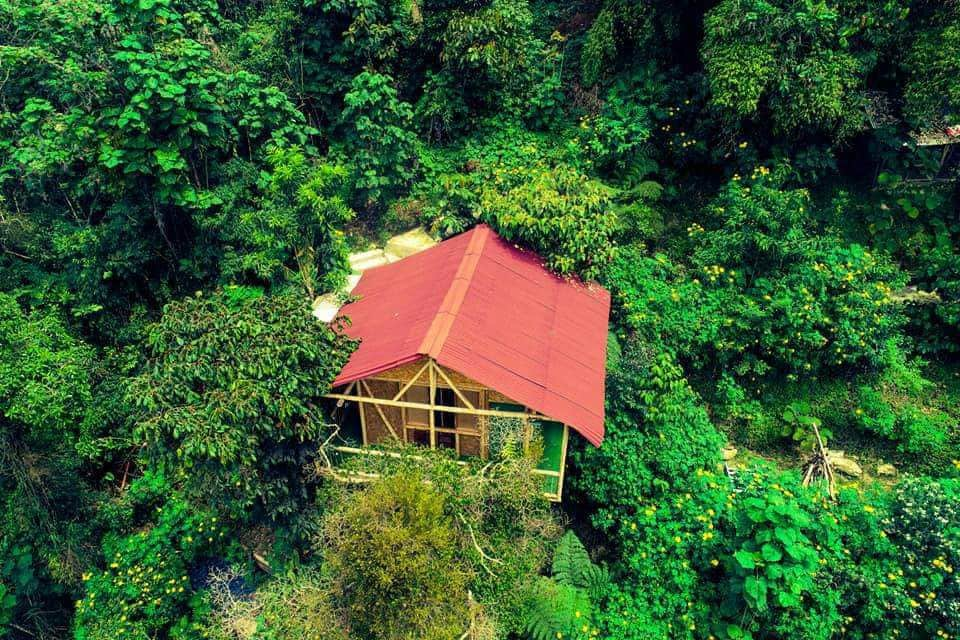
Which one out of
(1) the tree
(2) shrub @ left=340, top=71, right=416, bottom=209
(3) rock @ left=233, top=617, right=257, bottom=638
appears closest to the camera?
(1) the tree

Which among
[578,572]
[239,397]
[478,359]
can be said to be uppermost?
[478,359]

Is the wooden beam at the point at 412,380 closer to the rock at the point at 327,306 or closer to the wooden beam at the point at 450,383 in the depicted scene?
the wooden beam at the point at 450,383

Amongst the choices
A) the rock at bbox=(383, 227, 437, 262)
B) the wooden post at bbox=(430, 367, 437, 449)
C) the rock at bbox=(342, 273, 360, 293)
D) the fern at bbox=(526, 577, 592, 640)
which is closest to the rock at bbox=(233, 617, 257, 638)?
the wooden post at bbox=(430, 367, 437, 449)

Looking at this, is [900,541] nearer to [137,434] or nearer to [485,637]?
[485,637]

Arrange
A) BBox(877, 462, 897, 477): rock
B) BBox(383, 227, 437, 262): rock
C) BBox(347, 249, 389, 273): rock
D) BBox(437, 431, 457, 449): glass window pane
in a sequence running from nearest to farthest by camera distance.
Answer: BBox(437, 431, 457, 449): glass window pane < BBox(877, 462, 897, 477): rock < BBox(347, 249, 389, 273): rock < BBox(383, 227, 437, 262): rock

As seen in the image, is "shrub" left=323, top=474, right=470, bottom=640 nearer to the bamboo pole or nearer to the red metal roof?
the bamboo pole

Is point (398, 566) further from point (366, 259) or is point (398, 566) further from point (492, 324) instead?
point (366, 259)

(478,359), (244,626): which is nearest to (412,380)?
(478,359)
